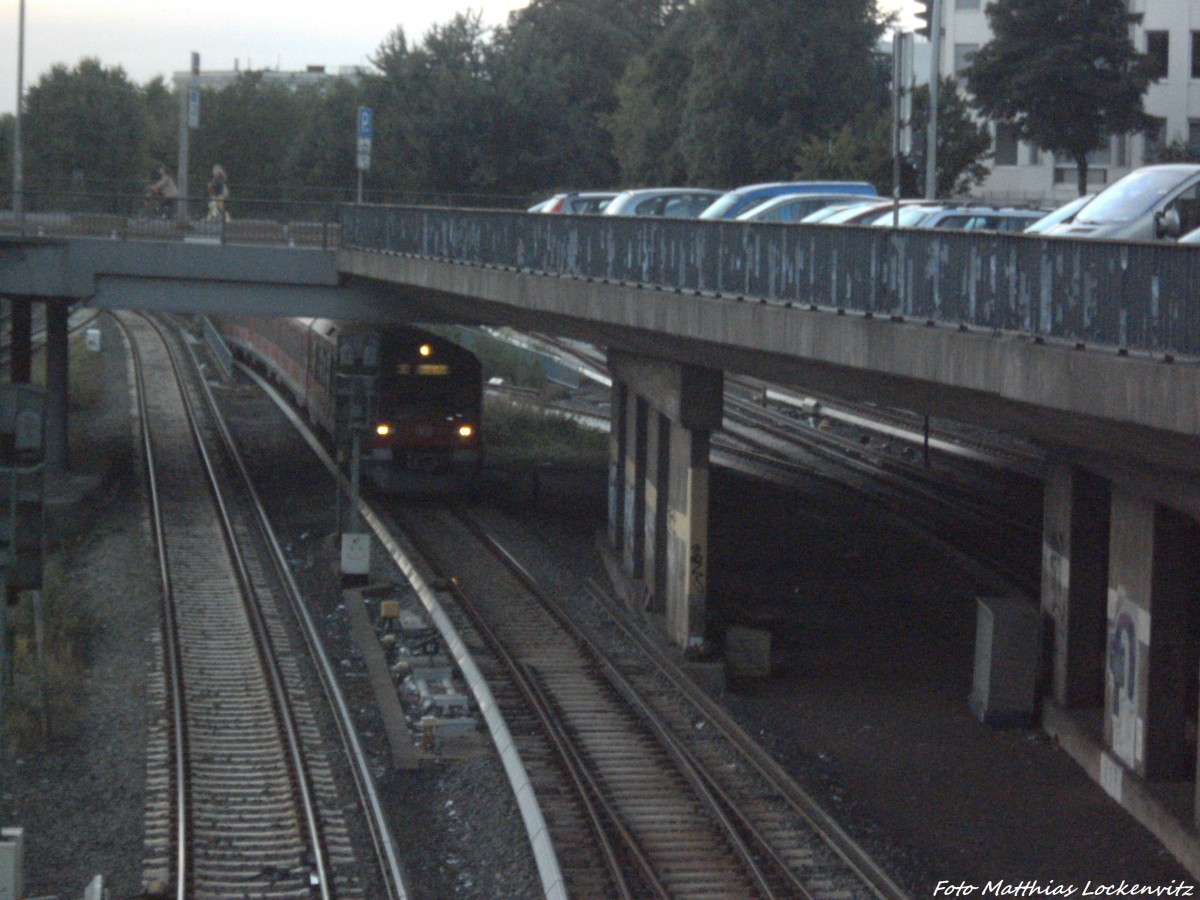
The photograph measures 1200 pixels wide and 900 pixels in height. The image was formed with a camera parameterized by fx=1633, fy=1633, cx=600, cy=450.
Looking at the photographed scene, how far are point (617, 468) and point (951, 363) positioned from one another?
15.7m

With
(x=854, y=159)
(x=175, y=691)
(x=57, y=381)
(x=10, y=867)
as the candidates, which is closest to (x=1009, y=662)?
(x=175, y=691)

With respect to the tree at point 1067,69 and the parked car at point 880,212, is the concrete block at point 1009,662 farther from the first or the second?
the tree at point 1067,69

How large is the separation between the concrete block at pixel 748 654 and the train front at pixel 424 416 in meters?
12.0

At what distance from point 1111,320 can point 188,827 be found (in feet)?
28.1

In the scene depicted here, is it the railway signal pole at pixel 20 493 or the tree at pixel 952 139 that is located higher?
the tree at pixel 952 139

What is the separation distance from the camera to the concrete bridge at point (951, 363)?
10.7m

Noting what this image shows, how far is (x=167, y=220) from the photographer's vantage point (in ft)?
109

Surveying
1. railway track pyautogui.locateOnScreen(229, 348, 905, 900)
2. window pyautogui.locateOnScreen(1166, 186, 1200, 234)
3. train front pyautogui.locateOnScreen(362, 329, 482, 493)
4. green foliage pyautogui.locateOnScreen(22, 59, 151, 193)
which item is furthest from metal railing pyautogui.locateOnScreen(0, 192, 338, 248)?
green foliage pyautogui.locateOnScreen(22, 59, 151, 193)

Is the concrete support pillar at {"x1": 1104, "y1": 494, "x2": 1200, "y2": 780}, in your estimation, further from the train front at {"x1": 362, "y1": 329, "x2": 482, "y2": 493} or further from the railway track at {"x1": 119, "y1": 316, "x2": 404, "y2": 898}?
the train front at {"x1": 362, "y1": 329, "x2": 482, "y2": 493}

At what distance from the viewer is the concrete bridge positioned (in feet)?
35.0

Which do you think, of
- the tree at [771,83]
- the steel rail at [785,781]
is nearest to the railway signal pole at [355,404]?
the steel rail at [785,781]

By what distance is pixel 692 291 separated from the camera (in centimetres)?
1792

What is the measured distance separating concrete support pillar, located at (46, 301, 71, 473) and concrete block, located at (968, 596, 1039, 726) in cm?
2057

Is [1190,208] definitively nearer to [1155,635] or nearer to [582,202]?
[1155,635]
